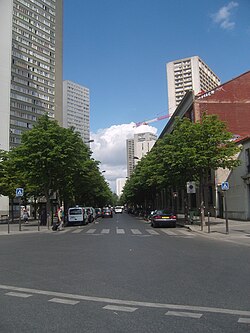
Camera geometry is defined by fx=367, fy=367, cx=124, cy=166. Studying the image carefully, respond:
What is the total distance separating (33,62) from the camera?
4023 inches

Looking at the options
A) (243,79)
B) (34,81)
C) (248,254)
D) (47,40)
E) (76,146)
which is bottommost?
(248,254)

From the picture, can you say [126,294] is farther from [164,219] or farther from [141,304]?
[164,219]

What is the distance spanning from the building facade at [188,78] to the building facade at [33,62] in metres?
35.7

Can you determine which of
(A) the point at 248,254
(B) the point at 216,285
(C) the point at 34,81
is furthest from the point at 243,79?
(C) the point at 34,81

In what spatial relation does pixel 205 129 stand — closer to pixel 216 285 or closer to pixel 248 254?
pixel 248 254

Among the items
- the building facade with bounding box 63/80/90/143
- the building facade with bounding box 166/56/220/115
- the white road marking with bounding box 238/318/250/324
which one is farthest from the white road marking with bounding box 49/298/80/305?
the building facade with bounding box 63/80/90/143

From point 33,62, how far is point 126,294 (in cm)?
10359

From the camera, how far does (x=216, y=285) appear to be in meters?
7.47

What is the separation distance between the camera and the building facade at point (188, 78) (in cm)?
10363

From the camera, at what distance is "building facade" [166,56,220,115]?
104 m

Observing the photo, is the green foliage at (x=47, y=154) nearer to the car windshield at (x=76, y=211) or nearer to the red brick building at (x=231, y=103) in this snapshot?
the car windshield at (x=76, y=211)

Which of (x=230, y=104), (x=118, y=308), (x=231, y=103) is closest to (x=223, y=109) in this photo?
(x=230, y=104)

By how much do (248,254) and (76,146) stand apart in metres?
21.6

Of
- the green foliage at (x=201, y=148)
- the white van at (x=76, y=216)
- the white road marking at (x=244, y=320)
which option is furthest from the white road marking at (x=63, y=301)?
the white van at (x=76, y=216)
